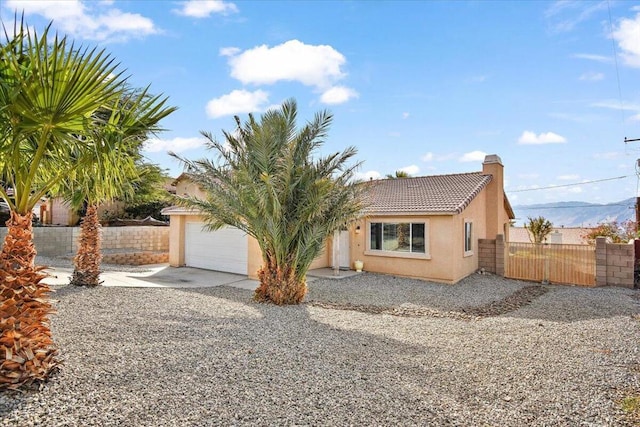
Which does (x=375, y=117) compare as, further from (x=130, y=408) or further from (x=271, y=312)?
(x=130, y=408)

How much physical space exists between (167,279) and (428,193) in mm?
11883

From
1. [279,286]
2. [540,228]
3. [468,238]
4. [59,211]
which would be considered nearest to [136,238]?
[59,211]

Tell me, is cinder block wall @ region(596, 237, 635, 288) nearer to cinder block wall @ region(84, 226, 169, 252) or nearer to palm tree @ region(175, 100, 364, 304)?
palm tree @ region(175, 100, 364, 304)

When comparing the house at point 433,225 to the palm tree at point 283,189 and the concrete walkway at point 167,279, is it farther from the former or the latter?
the concrete walkway at point 167,279

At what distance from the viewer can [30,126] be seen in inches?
161

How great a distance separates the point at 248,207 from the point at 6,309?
19.6ft

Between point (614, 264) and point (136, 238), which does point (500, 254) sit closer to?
point (614, 264)

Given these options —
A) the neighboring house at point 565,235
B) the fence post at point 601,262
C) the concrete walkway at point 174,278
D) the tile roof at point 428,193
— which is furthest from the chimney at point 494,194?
the neighboring house at point 565,235

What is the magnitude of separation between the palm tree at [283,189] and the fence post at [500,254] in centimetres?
977

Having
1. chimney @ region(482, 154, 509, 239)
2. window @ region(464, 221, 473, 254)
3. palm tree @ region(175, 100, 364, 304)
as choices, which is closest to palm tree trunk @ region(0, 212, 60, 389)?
palm tree @ region(175, 100, 364, 304)

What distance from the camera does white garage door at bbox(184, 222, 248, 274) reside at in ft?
52.9

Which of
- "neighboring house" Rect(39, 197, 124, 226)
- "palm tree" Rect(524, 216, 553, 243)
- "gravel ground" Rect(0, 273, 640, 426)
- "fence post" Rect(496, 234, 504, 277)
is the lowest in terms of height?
"gravel ground" Rect(0, 273, 640, 426)

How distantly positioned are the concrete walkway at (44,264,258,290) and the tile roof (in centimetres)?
583

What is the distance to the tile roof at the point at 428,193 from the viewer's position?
15320mm
